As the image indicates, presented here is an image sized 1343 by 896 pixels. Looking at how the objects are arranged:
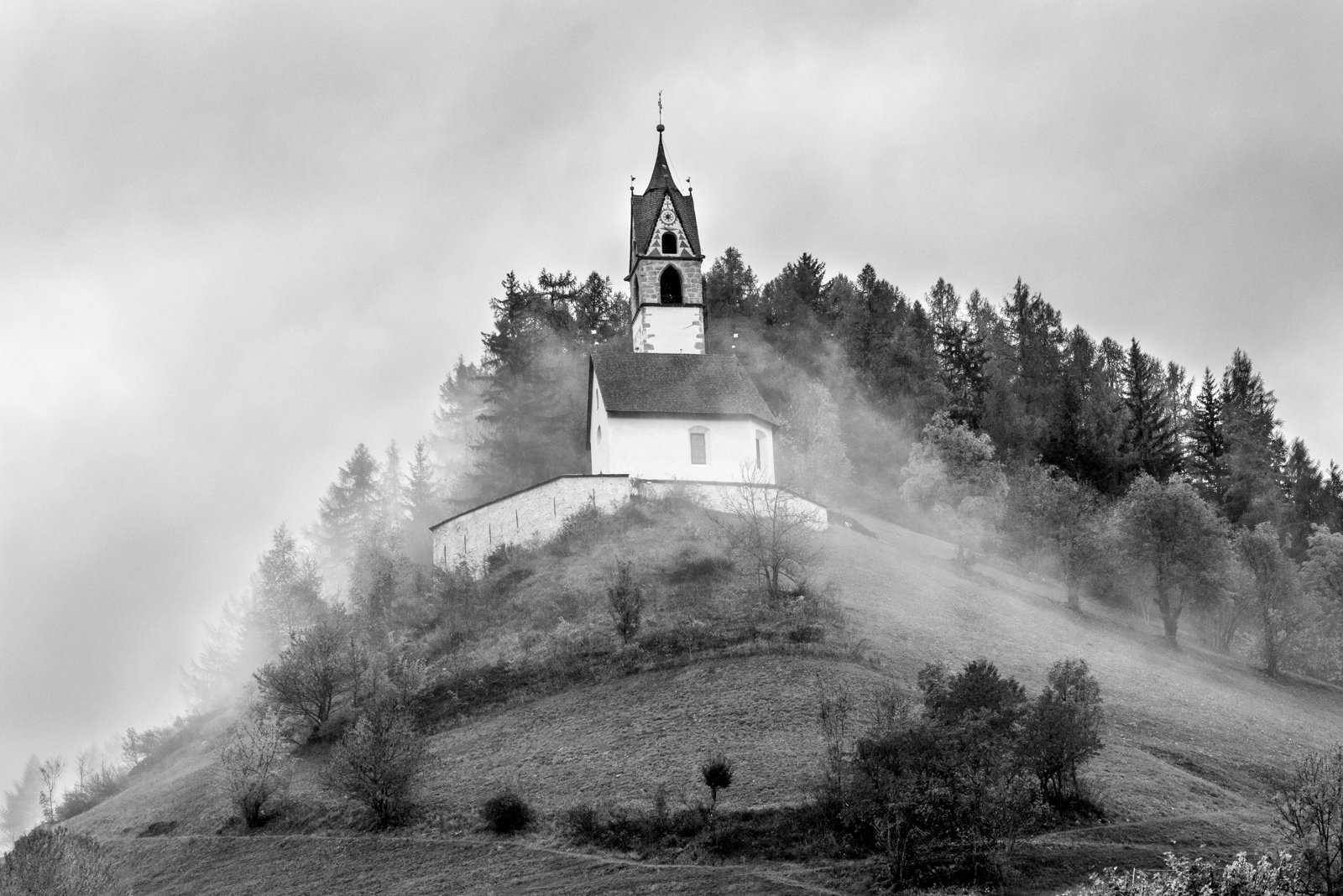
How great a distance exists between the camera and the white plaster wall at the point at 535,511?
167 feet

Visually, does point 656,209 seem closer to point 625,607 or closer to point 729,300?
point 729,300

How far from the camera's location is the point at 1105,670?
1740 inches

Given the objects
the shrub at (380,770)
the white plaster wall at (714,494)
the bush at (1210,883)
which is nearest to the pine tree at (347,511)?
the white plaster wall at (714,494)

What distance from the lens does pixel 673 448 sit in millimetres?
53938

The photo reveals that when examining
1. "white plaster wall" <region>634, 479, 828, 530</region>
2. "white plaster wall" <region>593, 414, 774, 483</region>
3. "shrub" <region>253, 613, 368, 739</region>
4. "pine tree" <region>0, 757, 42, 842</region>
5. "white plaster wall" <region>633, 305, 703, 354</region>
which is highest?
"white plaster wall" <region>633, 305, 703, 354</region>

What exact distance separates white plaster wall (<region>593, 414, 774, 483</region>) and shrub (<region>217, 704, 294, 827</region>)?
1985 centimetres

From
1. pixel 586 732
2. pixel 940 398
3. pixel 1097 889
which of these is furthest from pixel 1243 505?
pixel 1097 889

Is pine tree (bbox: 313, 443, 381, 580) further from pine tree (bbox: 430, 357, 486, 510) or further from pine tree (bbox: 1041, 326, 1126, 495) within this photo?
pine tree (bbox: 1041, 326, 1126, 495)

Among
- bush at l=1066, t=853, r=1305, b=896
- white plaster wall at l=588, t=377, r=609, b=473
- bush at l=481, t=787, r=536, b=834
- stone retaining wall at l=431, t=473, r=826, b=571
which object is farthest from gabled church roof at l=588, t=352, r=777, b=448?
bush at l=1066, t=853, r=1305, b=896

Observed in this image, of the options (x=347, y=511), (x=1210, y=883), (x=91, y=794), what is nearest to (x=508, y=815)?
(x=1210, y=883)

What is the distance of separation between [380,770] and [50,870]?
7909 mm

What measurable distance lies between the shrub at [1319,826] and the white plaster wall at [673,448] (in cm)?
3192

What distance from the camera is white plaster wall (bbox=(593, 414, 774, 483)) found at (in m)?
53.5

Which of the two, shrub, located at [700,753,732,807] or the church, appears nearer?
shrub, located at [700,753,732,807]
